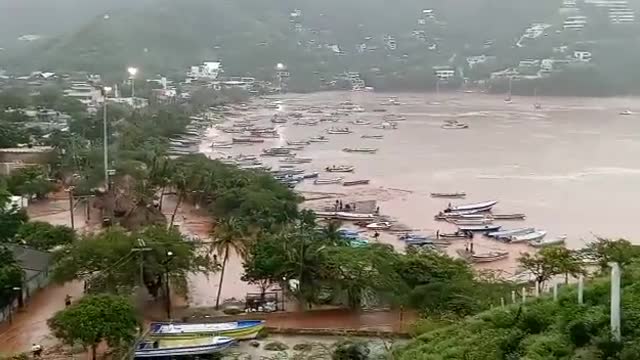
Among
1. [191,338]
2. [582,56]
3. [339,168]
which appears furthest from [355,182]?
[582,56]

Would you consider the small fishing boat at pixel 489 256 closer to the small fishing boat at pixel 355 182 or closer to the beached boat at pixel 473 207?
the beached boat at pixel 473 207

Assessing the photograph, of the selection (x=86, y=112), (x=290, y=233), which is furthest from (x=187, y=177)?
(x=86, y=112)

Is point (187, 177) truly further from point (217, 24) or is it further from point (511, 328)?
point (217, 24)

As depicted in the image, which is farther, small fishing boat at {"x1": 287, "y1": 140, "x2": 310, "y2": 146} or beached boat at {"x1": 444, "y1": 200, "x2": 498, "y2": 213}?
small fishing boat at {"x1": 287, "y1": 140, "x2": 310, "y2": 146}

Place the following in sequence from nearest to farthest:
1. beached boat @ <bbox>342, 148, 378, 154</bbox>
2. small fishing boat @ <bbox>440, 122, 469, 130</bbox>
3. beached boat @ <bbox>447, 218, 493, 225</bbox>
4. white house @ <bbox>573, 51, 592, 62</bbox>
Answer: beached boat @ <bbox>447, 218, 493, 225</bbox> < beached boat @ <bbox>342, 148, 378, 154</bbox> < small fishing boat @ <bbox>440, 122, 469, 130</bbox> < white house @ <bbox>573, 51, 592, 62</bbox>

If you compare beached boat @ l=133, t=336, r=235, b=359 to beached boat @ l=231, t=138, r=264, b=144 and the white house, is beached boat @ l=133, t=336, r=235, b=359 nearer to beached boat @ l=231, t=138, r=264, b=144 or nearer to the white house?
beached boat @ l=231, t=138, r=264, b=144

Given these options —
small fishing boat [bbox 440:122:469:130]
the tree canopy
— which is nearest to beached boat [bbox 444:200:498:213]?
the tree canopy

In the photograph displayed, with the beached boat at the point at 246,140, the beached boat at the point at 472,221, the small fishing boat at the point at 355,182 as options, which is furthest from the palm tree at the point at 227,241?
the beached boat at the point at 246,140

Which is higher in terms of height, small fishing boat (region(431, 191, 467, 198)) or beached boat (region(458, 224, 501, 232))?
small fishing boat (region(431, 191, 467, 198))
